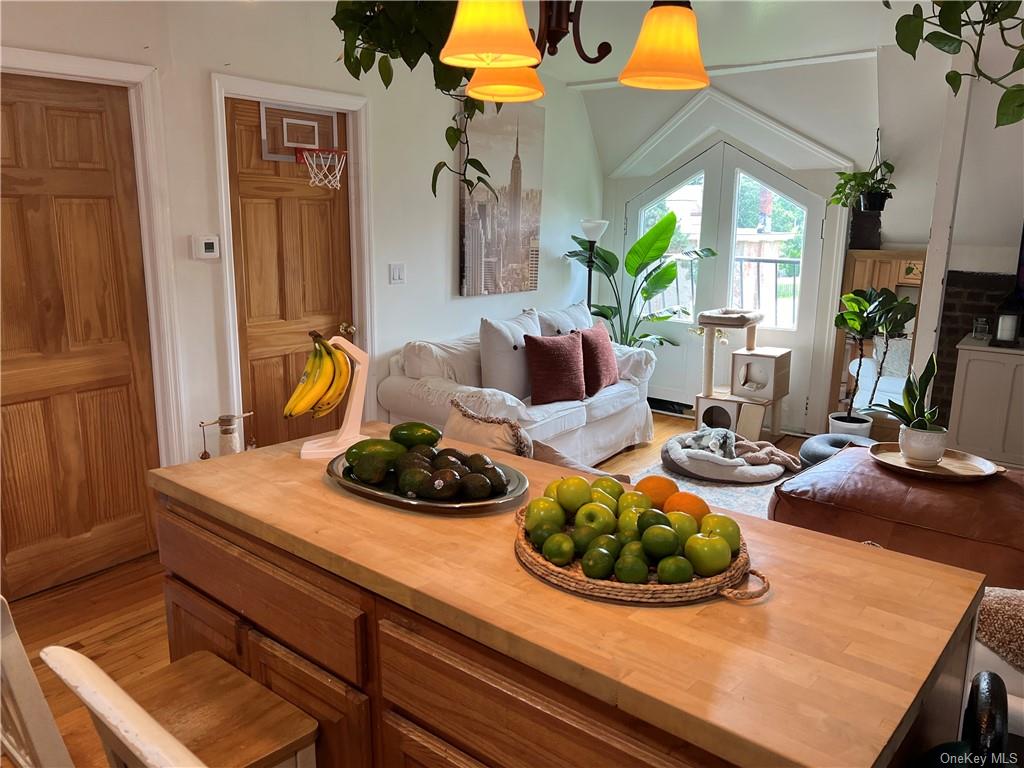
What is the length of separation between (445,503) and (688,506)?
510 mm

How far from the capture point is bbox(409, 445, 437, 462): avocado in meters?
1.79

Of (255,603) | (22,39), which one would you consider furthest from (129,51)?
(255,603)

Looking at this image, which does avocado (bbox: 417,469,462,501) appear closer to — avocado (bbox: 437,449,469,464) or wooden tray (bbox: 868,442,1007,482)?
avocado (bbox: 437,449,469,464)

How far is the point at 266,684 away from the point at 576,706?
87 centimetres

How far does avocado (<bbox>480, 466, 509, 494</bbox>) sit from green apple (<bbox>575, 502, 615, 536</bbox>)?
0.34 meters

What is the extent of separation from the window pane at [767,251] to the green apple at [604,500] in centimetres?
472

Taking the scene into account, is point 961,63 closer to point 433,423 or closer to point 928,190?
point 928,190

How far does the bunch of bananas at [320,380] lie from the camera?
2.03 metres

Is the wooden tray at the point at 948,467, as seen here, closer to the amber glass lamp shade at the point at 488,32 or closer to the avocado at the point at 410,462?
the avocado at the point at 410,462

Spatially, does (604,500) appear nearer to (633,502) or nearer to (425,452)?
(633,502)

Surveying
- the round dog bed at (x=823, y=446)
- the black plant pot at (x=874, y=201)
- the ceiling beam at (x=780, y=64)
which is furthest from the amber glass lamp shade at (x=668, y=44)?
the black plant pot at (x=874, y=201)

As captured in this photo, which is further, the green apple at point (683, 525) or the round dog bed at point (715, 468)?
the round dog bed at point (715, 468)

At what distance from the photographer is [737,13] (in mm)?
4422

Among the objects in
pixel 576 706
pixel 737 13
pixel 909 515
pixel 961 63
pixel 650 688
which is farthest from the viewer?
pixel 737 13
